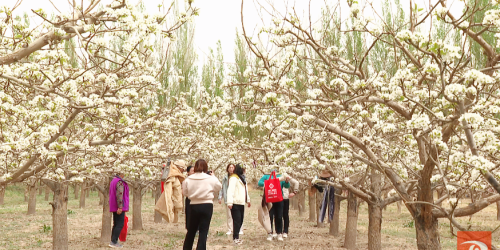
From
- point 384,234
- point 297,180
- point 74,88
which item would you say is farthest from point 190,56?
point 74,88

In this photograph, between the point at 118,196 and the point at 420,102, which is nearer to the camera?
the point at 420,102

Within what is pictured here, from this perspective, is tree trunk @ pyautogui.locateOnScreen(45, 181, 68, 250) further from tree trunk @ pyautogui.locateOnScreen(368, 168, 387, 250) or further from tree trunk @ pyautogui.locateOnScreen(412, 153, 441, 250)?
tree trunk @ pyautogui.locateOnScreen(412, 153, 441, 250)

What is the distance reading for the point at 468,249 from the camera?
5.11 m

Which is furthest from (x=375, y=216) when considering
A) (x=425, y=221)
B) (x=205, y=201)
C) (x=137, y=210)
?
(x=137, y=210)

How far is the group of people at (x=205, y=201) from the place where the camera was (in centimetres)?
755

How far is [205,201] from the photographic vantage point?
757 centimetres

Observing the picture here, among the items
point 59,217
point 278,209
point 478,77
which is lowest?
point 59,217

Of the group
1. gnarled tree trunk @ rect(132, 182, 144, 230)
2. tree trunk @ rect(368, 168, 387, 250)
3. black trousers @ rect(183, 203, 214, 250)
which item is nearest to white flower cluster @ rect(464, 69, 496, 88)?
black trousers @ rect(183, 203, 214, 250)

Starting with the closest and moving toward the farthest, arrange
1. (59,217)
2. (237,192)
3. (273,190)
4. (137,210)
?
(59,217) → (237,192) → (273,190) → (137,210)

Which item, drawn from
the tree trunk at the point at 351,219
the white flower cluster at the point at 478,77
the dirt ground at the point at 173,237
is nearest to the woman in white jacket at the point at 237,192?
the dirt ground at the point at 173,237

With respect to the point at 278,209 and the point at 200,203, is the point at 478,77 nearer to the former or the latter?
the point at 200,203

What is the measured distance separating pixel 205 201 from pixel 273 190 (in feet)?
13.7

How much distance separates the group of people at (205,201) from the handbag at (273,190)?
204 millimetres

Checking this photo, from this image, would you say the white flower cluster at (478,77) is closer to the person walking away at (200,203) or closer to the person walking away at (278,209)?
the person walking away at (200,203)
